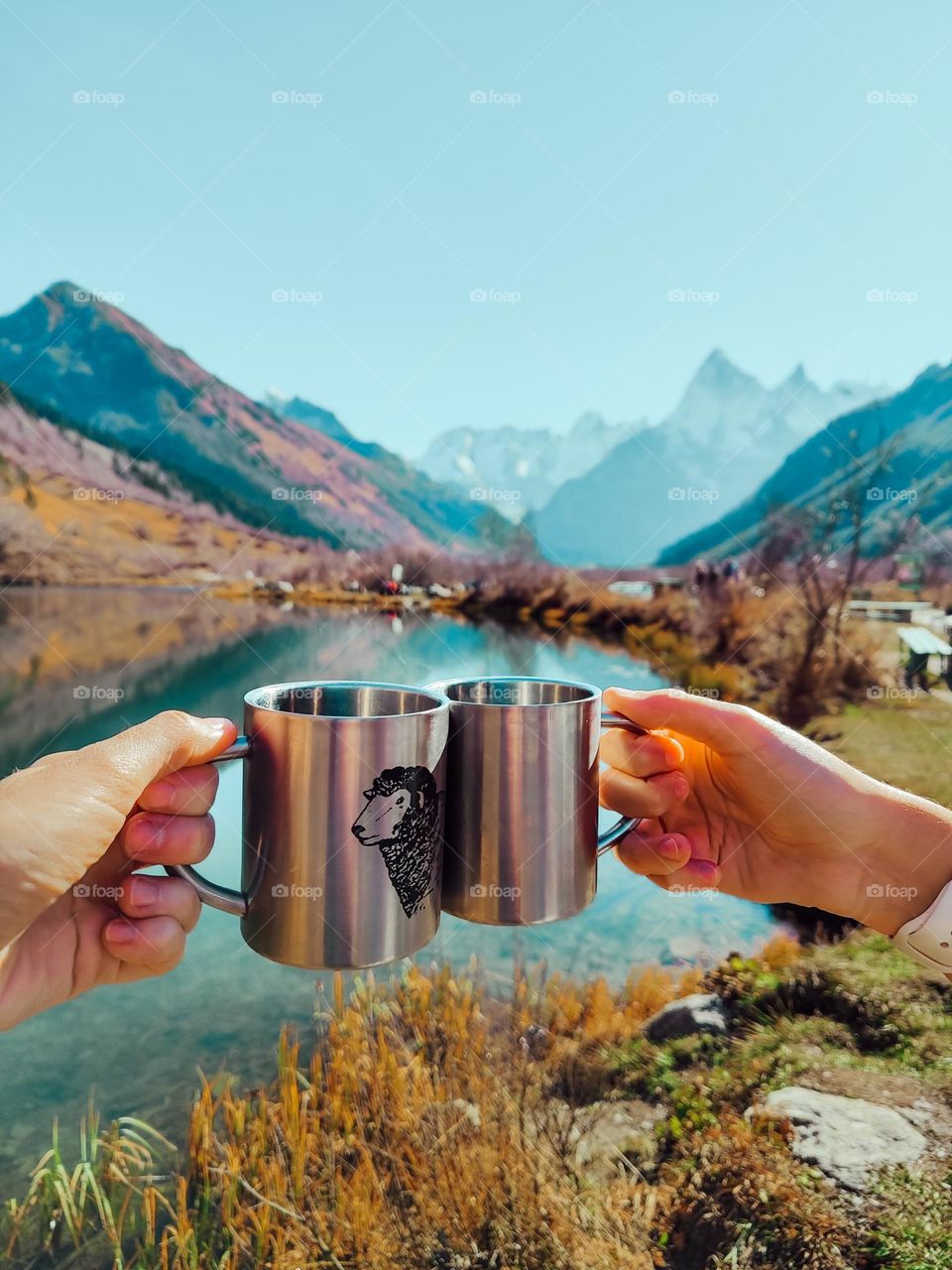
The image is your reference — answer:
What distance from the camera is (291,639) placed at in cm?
525

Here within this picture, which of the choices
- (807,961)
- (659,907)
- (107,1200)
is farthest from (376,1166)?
(659,907)

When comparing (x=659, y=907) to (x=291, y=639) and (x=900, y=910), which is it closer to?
(x=291, y=639)

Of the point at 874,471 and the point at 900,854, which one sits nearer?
the point at 900,854

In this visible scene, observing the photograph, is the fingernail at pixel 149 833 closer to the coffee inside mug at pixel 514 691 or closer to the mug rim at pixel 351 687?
the mug rim at pixel 351 687

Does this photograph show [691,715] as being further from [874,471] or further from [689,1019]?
[874,471]

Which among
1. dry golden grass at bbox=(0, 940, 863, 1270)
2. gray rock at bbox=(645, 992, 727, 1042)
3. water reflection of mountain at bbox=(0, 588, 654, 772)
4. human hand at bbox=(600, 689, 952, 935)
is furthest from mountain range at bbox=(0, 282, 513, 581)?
human hand at bbox=(600, 689, 952, 935)

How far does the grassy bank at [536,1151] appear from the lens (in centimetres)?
156

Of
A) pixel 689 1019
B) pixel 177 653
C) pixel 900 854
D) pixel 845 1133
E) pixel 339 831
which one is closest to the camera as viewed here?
pixel 339 831

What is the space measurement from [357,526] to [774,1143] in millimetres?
3692

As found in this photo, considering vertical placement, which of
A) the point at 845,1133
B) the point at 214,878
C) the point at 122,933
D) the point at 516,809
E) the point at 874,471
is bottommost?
the point at 845,1133

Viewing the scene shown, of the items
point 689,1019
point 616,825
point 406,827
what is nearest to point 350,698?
point 406,827

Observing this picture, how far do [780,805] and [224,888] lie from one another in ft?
1.78

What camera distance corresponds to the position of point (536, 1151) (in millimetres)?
1746

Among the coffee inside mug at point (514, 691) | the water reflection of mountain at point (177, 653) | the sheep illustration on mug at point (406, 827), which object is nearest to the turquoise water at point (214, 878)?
the water reflection of mountain at point (177, 653)
